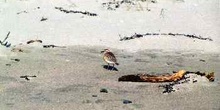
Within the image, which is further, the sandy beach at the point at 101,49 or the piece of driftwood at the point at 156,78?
the piece of driftwood at the point at 156,78


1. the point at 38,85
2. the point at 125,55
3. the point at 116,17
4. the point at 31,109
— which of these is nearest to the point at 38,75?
the point at 38,85

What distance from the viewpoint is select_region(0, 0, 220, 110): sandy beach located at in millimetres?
2623

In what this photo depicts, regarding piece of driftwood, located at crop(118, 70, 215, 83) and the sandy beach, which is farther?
piece of driftwood, located at crop(118, 70, 215, 83)

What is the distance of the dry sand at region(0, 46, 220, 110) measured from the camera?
2.55m

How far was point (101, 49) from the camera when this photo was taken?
3.84 meters

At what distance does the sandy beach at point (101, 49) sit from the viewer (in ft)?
8.61

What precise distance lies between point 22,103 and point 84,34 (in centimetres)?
175

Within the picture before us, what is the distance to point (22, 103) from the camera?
2521 mm

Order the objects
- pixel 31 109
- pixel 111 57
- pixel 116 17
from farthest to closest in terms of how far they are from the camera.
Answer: pixel 116 17, pixel 111 57, pixel 31 109

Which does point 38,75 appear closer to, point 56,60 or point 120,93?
point 56,60

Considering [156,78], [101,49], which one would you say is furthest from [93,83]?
[101,49]

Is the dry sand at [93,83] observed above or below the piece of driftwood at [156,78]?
below

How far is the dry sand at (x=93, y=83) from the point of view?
2.55m

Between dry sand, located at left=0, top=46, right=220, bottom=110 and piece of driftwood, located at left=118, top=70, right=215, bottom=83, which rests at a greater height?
piece of driftwood, located at left=118, top=70, right=215, bottom=83
